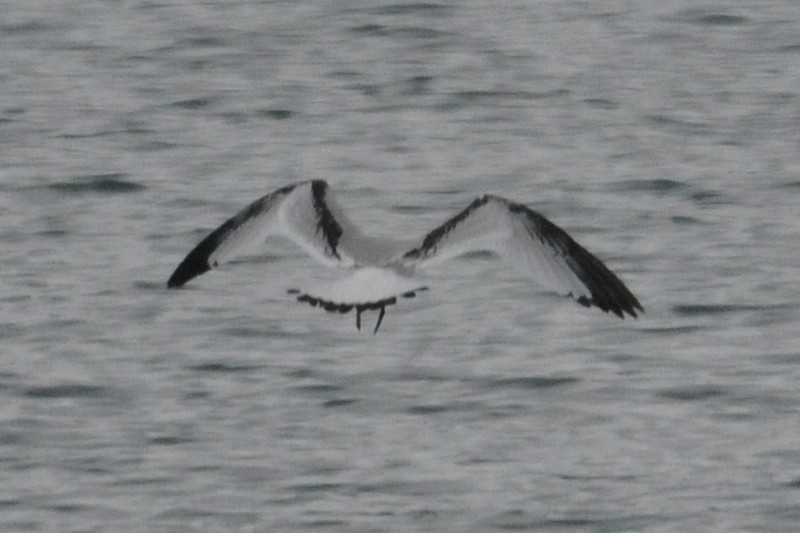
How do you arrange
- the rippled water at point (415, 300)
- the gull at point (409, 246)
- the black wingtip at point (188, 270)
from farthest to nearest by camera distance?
the rippled water at point (415, 300), the black wingtip at point (188, 270), the gull at point (409, 246)

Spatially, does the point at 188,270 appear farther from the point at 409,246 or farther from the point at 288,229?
the point at 409,246

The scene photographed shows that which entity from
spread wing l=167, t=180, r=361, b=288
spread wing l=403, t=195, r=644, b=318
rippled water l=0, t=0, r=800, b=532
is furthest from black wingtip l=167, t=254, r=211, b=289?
spread wing l=403, t=195, r=644, b=318

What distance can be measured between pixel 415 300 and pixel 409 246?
3.59 meters

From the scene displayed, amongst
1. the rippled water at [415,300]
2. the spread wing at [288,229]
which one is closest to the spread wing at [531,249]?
the spread wing at [288,229]

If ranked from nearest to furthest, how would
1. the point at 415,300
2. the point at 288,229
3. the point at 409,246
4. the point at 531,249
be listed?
the point at 409,246 → the point at 531,249 → the point at 288,229 → the point at 415,300

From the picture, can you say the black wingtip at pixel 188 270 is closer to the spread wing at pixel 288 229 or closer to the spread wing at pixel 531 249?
the spread wing at pixel 288 229

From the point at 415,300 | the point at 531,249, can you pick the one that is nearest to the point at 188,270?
the point at 531,249

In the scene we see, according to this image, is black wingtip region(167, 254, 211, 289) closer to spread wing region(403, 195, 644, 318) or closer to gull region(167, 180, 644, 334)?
gull region(167, 180, 644, 334)

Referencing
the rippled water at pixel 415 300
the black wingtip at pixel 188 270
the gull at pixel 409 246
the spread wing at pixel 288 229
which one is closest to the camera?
the gull at pixel 409 246

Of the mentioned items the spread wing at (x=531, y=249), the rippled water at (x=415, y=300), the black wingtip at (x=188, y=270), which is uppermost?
the spread wing at (x=531, y=249)

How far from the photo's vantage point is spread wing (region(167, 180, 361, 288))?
9.80 m

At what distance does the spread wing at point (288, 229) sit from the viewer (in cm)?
980

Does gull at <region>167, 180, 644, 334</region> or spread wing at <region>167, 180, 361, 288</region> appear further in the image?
spread wing at <region>167, 180, 361, 288</region>

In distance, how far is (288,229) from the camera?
32.7ft
